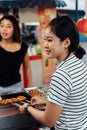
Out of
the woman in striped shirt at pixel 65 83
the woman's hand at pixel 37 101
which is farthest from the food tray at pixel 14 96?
the woman in striped shirt at pixel 65 83

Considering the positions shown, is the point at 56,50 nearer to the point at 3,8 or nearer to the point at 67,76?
the point at 67,76

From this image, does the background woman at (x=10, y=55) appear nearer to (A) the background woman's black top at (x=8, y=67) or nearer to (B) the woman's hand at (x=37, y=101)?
(A) the background woman's black top at (x=8, y=67)

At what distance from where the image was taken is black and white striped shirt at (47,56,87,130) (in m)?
1.13

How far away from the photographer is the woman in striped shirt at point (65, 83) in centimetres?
113

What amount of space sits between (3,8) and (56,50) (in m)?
1.70

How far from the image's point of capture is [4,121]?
146 cm

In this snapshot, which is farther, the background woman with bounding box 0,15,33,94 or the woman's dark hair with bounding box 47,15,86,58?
the background woman with bounding box 0,15,33,94

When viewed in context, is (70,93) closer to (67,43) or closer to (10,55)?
(67,43)

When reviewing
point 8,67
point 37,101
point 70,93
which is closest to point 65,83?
point 70,93

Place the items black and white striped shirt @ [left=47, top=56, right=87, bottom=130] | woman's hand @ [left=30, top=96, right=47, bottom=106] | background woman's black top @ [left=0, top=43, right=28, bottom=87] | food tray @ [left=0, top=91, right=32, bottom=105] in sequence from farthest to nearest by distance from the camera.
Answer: background woman's black top @ [left=0, top=43, right=28, bottom=87]
food tray @ [left=0, top=91, right=32, bottom=105]
woman's hand @ [left=30, top=96, right=47, bottom=106]
black and white striped shirt @ [left=47, top=56, right=87, bottom=130]

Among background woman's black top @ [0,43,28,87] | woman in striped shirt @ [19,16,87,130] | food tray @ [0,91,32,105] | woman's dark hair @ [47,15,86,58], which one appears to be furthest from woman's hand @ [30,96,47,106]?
background woman's black top @ [0,43,28,87]

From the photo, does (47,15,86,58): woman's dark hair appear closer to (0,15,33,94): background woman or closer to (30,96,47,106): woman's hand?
(30,96,47,106): woman's hand

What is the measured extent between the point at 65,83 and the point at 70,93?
0.06 metres

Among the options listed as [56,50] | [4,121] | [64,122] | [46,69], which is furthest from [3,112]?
[46,69]
